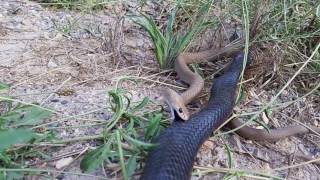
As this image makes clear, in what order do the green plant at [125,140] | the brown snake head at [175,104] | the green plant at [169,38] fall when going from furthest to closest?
1. the green plant at [169,38]
2. the brown snake head at [175,104]
3. the green plant at [125,140]

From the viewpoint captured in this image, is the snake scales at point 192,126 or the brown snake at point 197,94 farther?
the brown snake at point 197,94

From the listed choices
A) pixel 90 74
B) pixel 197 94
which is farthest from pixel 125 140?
pixel 90 74

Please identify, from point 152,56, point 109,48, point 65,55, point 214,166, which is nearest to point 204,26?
point 152,56

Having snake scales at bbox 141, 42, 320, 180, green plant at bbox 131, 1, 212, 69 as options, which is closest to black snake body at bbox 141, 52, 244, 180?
snake scales at bbox 141, 42, 320, 180

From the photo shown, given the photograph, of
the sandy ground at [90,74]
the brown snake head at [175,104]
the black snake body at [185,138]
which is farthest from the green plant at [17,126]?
the brown snake head at [175,104]

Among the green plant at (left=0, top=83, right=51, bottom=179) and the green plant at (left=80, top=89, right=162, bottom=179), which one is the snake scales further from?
the green plant at (left=0, top=83, right=51, bottom=179)

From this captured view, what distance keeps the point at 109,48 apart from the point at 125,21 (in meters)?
0.40

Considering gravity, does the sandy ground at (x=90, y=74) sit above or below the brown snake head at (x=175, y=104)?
below

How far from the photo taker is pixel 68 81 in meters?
2.09

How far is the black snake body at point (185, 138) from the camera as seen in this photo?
1350mm

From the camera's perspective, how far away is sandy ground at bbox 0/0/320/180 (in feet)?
5.78

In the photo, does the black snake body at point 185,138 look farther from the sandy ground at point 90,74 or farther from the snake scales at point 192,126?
the sandy ground at point 90,74

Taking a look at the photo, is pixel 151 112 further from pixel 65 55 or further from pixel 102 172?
pixel 65 55

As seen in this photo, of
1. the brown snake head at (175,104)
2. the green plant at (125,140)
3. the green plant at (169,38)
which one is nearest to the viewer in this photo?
the green plant at (125,140)
